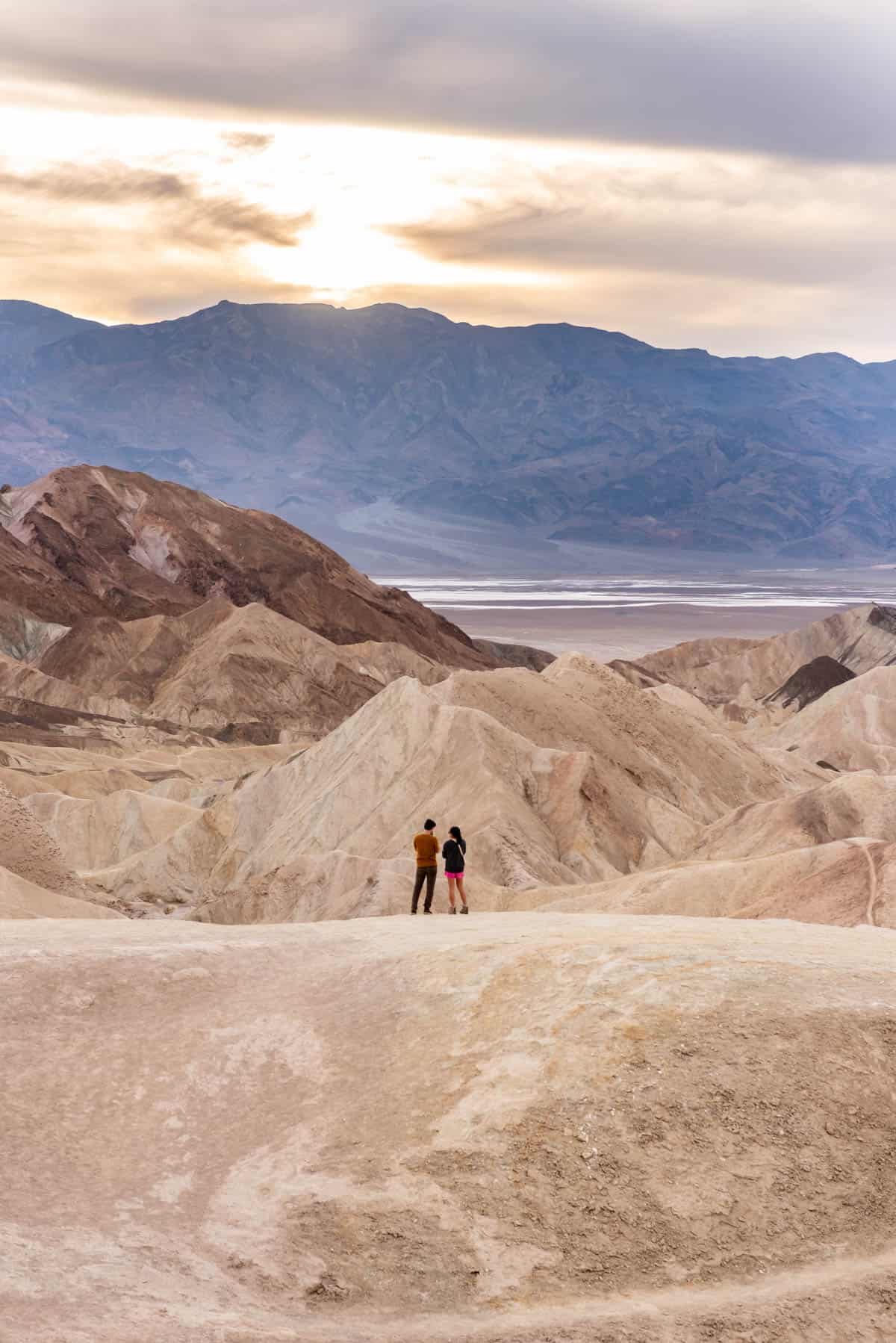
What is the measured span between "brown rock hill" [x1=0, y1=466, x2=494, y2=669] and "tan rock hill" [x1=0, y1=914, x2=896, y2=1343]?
301 ft

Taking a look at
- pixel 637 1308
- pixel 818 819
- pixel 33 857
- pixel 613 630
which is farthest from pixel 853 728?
pixel 613 630

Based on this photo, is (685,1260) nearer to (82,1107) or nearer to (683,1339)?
(683,1339)

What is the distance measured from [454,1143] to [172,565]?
4451 inches

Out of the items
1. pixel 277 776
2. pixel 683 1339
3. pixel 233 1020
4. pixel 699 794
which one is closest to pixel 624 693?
pixel 699 794

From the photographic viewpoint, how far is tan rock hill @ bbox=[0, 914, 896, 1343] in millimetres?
8961

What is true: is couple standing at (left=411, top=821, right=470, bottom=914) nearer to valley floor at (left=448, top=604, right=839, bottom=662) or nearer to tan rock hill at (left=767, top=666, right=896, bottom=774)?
tan rock hill at (left=767, top=666, right=896, bottom=774)

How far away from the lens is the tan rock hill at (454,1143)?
8.96m

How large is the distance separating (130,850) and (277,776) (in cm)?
801

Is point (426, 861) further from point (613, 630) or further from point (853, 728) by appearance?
point (613, 630)

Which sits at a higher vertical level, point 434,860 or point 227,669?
point 434,860

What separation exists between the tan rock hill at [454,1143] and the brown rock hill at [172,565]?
9163 centimetres

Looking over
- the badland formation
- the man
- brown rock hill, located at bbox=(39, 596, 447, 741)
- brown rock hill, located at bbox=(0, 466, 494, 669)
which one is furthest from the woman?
brown rock hill, located at bbox=(0, 466, 494, 669)

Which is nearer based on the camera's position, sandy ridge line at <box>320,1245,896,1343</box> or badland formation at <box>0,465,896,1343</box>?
sandy ridge line at <box>320,1245,896,1343</box>

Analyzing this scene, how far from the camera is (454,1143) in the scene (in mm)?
10547
